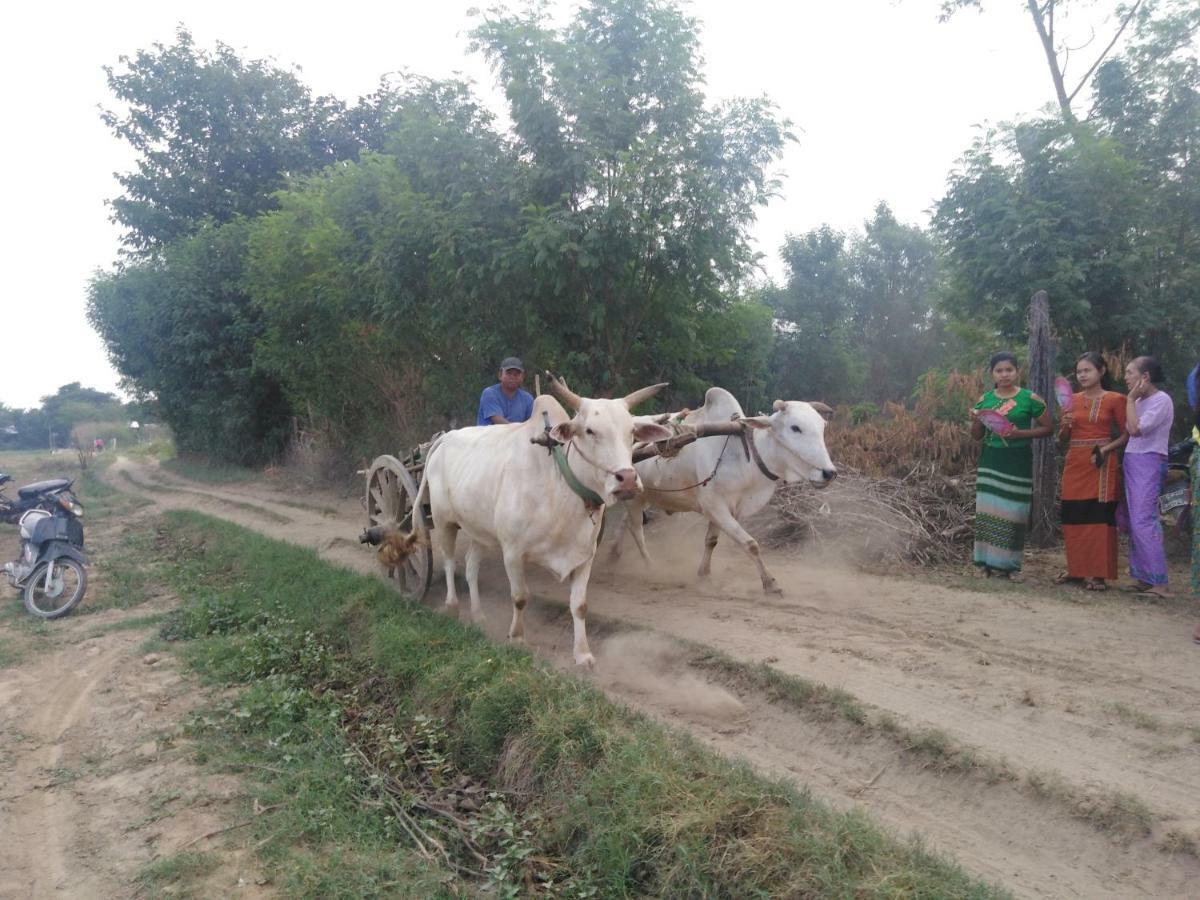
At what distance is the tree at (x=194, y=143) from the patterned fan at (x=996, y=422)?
800 inches

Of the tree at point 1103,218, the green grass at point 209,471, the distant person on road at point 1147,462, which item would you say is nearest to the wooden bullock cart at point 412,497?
the distant person on road at point 1147,462

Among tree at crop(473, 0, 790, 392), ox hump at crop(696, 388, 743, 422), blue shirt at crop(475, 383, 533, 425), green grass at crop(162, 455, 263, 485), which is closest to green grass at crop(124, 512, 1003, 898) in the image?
blue shirt at crop(475, 383, 533, 425)

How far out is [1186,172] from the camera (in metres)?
8.48

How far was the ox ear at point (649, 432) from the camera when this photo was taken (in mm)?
4754

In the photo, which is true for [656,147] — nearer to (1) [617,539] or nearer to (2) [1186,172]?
(1) [617,539]

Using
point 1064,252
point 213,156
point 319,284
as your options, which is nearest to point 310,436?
point 319,284

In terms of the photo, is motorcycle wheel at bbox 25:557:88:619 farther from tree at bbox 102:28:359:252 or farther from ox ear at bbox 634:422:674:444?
tree at bbox 102:28:359:252

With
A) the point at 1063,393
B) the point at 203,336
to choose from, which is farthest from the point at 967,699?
the point at 203,336

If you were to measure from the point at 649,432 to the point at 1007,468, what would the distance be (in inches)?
132

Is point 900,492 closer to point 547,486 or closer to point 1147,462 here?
point 1147,462

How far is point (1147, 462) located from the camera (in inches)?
222

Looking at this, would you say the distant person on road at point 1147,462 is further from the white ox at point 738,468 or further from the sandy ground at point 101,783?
the sandy ground at point 101,783

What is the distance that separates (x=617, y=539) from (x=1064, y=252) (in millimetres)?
5400

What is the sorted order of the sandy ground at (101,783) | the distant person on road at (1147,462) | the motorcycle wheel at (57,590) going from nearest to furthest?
the sandy ground at (101,783) → the distant person on road at (1147,462) → the motorcycle wheel at (57,590)
